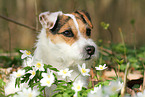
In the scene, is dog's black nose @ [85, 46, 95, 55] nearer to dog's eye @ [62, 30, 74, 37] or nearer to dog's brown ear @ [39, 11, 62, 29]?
dog's eye @ [62, 30, 74, 37]

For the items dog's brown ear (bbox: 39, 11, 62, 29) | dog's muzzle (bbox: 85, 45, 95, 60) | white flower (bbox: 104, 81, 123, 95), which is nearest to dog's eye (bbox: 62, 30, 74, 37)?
A: dog's brown ear (bbox: 39, 11, 62, 29)

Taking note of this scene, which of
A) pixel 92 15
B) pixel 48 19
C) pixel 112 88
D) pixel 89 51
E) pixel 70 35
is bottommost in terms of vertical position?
pixel 112 88

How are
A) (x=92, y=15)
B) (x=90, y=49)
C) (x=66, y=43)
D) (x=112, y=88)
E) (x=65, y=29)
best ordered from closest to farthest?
(x=112, y=88)
(x=90, y=49)
(x=66, y=43)
(x=65, y=29)
(x=92, y=15)

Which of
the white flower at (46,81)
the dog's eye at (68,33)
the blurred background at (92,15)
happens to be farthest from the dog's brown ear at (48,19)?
the blurred background at (92,15)

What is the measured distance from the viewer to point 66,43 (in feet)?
8.48

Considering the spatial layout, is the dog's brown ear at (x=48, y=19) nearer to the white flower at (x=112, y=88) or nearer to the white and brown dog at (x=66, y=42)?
the white and brown dog at (x=66, y=42)

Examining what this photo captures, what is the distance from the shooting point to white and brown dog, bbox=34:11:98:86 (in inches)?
96.6

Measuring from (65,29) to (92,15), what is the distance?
17.4 feet

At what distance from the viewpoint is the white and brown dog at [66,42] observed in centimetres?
245

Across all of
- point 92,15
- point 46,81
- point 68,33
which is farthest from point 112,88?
point 92,15

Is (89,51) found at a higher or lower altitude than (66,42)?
lower

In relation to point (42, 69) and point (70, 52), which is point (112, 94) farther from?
point (70, 52)

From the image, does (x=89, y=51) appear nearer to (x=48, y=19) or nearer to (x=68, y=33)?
(x=68, y=33)

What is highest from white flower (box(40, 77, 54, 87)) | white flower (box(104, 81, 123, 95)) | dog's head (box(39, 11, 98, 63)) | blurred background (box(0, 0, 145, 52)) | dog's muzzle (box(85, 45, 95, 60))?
blurred background (box(0, 0, 145, 52))
